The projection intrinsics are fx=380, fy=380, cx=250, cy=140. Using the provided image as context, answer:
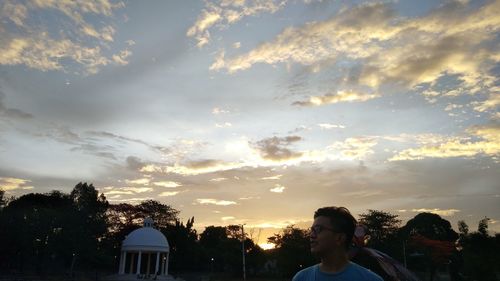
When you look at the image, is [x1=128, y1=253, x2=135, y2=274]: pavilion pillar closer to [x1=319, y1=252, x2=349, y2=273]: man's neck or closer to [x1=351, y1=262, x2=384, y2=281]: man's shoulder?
[x1=319, y1=252, x2=349, y2=273]: man's neck

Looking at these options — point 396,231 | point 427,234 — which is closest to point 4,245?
point 396,231

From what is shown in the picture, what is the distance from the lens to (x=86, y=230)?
183 ft

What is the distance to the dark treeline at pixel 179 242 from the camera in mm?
50969

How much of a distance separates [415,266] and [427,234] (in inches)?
677

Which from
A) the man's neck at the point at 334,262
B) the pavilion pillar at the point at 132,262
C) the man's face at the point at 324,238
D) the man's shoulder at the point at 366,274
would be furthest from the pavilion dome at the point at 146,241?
the man's shoulder at the point at 366,274

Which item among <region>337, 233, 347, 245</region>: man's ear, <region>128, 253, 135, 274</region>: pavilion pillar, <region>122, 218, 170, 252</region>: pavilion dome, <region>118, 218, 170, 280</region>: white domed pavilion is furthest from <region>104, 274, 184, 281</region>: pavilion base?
<region>337, 233, 347, 245</region>: man's ear

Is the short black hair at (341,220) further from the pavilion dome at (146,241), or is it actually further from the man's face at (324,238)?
the pavilion dome at (146,241)

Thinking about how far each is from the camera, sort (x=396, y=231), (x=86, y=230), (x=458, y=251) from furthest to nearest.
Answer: (x=396, y=231), (x=458, y=251), (x=86, y=230)

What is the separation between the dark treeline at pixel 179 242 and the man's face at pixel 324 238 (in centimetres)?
4886

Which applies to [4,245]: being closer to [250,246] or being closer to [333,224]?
[250,246]

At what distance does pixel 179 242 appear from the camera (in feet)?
243

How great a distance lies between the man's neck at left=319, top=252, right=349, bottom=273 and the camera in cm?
281

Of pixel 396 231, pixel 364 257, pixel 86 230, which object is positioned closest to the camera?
pixel 364 257

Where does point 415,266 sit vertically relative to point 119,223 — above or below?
below
